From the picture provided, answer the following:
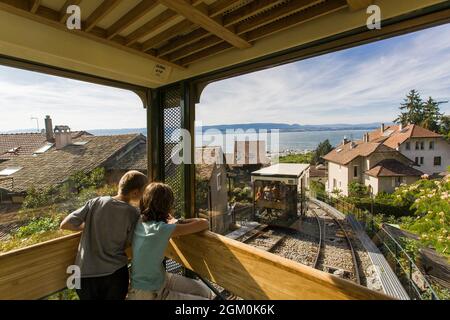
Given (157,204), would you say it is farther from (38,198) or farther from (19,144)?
(19,144)

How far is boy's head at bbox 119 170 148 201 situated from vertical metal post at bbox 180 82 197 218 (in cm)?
97

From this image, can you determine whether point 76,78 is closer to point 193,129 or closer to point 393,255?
point 193,129

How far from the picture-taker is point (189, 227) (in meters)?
1.51

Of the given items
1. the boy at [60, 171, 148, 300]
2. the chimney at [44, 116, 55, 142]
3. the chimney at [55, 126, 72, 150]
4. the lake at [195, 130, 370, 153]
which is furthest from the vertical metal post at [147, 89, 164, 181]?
the boy at [60, 171, 148, 300]

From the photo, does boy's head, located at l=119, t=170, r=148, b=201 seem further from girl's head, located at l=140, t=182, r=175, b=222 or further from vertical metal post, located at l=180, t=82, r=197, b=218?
vertical metal post, located at l=180, t=82, r=197, b=218

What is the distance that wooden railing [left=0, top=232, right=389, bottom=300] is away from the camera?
1.20 meters

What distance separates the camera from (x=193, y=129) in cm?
262

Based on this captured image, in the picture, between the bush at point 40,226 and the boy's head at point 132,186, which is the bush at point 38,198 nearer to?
the bush at point 40,226

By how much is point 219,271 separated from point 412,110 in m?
1.61

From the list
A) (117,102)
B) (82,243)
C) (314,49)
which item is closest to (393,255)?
(314,49)

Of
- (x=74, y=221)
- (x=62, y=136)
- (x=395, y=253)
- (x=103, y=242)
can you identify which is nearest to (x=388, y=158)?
(x=395, y=253)

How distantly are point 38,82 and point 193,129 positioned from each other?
1461 millimetres

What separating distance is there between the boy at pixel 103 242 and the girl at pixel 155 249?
0.47 ft
